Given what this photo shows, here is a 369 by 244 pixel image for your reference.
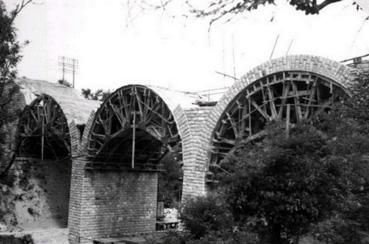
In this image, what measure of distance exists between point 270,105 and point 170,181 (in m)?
25.1

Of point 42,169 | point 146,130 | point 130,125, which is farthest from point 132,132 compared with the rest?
point 42,169

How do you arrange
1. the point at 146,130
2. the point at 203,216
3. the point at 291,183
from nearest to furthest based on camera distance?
the point at 291,183, the point at 203,216, the point at 146,130

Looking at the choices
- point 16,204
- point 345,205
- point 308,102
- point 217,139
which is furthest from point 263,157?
point 16,204

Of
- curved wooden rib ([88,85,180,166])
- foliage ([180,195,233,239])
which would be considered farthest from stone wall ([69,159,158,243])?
foliage ([180,195,233,239])

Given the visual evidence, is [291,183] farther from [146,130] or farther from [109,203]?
[109,203]

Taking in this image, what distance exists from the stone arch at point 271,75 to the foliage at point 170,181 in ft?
64.1

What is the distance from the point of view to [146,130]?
16.1 metres

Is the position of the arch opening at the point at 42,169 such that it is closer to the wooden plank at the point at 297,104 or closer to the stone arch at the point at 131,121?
the stone arch at the point at 131,121

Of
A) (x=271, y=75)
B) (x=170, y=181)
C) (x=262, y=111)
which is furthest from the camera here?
(x=170, y=181)

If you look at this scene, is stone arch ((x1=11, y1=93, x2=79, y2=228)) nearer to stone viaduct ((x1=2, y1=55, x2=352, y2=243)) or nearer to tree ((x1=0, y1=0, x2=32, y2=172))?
stone viaduct ((x1=2, y1=55, x2=352, y2=243))

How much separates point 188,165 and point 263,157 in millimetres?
6164

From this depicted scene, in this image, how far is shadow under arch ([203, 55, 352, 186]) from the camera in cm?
1023

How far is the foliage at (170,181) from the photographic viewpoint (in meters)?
32.4

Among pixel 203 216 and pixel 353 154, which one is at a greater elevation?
pixel 353 154
